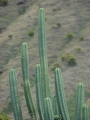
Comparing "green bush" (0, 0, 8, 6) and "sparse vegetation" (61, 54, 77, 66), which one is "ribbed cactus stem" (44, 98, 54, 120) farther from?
"green bush" (0, 0, 8, 6)

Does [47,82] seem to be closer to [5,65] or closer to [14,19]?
[5,65]

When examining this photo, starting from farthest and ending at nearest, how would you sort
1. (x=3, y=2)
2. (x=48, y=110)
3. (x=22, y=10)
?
(x=3, y=2) < (x=22, y=10) < (x=48, y=110)

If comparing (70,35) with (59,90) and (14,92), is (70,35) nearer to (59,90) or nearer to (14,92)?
(14,92)

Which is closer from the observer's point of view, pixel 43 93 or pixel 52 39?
pixel 43 93

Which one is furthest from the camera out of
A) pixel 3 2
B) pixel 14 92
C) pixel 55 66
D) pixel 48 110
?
pixel 3 2

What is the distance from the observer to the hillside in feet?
102

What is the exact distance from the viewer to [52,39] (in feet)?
123

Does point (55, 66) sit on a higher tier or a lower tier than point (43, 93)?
lower

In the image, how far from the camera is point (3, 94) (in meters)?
30.8

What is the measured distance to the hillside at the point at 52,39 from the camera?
31.0 metres

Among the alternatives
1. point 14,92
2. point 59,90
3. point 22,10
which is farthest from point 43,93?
point 22,10

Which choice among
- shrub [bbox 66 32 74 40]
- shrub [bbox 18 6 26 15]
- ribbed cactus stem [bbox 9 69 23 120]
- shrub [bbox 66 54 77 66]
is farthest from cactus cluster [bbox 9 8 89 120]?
shrub [bbox 18 6 26 15]

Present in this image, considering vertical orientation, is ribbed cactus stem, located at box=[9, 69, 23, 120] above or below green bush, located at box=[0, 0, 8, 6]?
above

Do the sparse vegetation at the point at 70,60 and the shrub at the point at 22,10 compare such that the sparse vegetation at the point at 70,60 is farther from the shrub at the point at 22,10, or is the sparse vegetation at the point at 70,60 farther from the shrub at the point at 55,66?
the shrub at the point at 22,10
